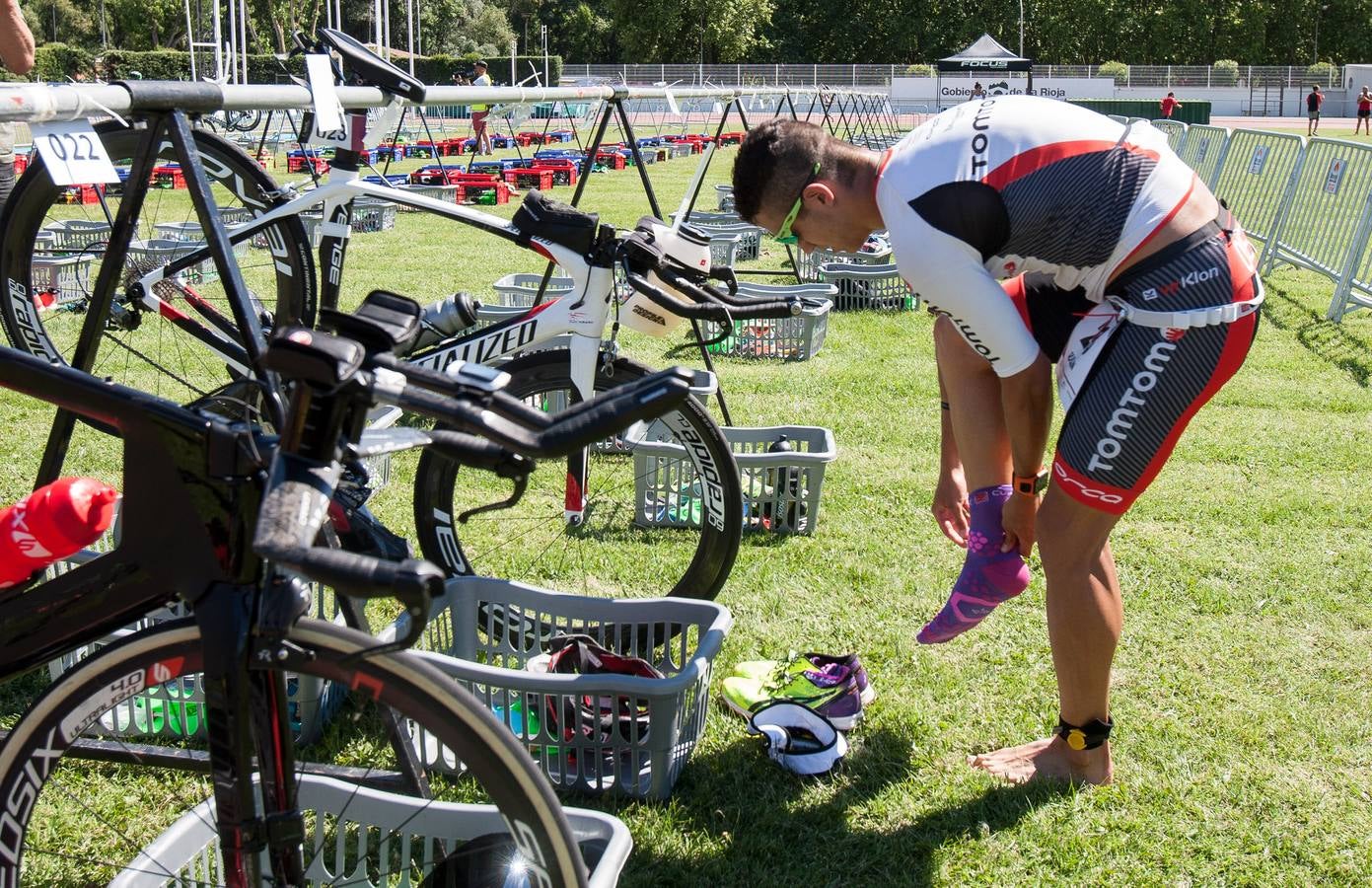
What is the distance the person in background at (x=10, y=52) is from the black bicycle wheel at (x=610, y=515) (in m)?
2.60

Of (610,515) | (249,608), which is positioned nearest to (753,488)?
(610,515)

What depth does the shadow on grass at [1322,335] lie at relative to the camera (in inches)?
303

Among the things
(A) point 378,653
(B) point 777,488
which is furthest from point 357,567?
(B) point 777,488

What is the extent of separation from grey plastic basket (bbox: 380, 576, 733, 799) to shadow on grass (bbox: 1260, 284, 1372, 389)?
5.66 meters

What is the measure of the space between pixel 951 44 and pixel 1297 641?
7701cm

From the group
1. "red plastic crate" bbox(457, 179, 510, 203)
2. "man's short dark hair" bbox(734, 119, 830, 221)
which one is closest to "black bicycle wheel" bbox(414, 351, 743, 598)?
"man's short dark hair" bbox(734, 119, 830, 221)

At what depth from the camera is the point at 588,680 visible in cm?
290

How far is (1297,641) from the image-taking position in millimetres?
3912

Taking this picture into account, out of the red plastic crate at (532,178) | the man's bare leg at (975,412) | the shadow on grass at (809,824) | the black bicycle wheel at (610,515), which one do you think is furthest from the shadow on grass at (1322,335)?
the red plastic crate at (532,178)

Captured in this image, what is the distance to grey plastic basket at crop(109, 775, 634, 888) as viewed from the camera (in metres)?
2.28

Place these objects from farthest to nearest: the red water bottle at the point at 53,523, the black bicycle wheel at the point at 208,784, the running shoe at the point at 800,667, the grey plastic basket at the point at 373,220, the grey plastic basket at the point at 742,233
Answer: the grey plastic basket at the point at 373,220
the grey plastic basket at the point at 742,233
the running shoe at the point at 800,667
the red water bottle at the point at 53,523
the black bicycle wheel at the point at 208,784

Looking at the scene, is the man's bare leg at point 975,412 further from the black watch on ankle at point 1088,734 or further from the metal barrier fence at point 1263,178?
the metal barrier fence at point 1263,178

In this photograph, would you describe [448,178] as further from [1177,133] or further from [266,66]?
[266,66]

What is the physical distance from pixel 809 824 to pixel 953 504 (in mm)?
1124
